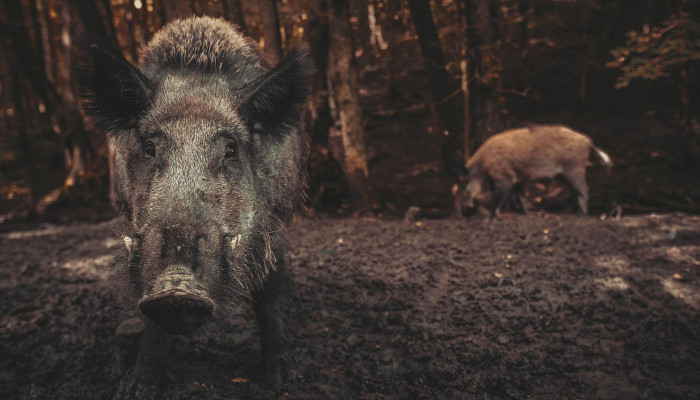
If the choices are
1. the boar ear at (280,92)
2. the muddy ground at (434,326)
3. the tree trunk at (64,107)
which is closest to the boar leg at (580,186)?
the muddy ground at (434,326)

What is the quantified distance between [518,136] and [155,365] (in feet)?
18.0

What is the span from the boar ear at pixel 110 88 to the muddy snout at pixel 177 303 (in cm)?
106

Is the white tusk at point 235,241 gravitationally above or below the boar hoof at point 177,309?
above

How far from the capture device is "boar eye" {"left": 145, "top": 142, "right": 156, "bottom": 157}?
2.21 meters

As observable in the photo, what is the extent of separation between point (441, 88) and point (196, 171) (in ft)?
20.0

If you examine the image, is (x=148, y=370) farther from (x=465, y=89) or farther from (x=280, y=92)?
(x=465, y=89)

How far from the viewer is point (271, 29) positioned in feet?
22.1

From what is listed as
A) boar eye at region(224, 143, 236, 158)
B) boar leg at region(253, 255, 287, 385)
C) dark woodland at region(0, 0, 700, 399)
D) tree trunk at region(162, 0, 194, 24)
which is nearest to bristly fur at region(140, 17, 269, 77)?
dark woodland at region(0, 0, 700, 399)

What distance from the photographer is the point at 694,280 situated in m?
3.62

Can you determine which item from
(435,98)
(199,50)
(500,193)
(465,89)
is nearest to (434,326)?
(199,50)

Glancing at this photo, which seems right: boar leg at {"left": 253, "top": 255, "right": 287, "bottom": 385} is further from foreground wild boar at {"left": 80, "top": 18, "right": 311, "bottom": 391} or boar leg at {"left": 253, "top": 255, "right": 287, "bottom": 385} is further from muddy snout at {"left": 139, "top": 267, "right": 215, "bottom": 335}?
muddy snout at {"left": 139, "top": 267, "right": 215, "bottom": 335}

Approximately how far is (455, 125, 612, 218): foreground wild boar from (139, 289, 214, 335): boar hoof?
5184mm

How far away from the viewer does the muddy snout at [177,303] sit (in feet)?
5.45

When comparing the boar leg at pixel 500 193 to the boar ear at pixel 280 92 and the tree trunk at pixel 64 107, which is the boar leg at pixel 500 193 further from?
the tree trunk at pixel 64 107
